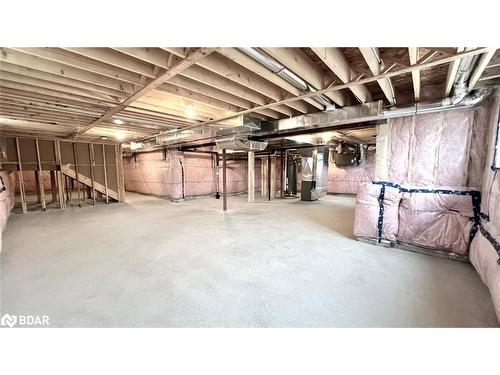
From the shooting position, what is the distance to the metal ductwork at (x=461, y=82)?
1.78 meters

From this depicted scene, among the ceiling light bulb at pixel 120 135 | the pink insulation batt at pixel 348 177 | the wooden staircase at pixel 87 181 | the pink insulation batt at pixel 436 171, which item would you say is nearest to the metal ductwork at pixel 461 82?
the pink insulation batt at pixel 436 171

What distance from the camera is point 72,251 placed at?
8.89 ft

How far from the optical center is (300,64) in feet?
6.54

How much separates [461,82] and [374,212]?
Answer: 1737 millimetres

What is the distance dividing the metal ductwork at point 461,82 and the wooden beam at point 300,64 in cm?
122

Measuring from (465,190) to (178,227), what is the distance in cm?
432

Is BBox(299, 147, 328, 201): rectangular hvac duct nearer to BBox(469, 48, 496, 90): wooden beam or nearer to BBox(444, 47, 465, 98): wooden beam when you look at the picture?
BBox(444, 47, 465, 98): wooden beam

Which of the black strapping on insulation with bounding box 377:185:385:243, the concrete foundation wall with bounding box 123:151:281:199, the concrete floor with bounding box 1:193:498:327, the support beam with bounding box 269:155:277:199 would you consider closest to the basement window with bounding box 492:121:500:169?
the black strapping on insulation with bounding box 377:185:385:243

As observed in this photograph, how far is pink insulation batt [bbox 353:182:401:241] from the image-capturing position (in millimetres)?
2809

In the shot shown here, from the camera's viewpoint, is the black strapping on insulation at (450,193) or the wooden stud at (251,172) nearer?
the black strapping on insulation at (450,193)

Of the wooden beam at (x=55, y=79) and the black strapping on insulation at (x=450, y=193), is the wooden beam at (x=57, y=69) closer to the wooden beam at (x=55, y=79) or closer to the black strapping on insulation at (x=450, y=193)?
the wooden beam at (x=55, y=79)
